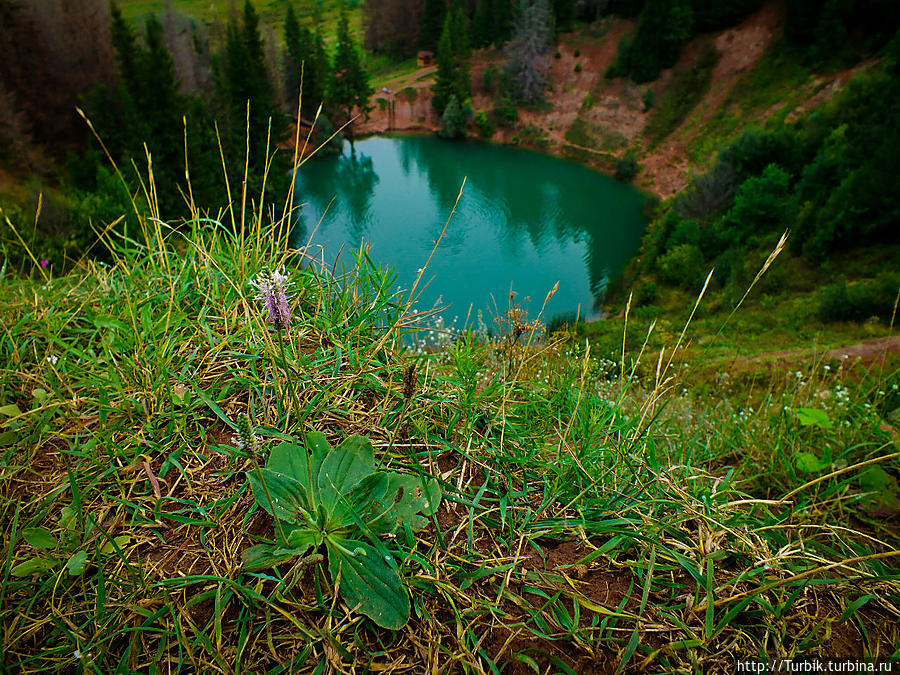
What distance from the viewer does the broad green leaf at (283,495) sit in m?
1.51

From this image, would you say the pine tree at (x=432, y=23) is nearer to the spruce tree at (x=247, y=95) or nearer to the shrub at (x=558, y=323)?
the spruce tree at (x=247, y=95)

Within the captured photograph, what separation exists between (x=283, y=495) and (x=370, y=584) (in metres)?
0.39

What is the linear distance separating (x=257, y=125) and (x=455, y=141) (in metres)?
23.5

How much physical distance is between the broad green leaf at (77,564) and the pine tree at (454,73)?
51.5 metres

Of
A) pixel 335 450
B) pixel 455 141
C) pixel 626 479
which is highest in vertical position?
pixel 335 450

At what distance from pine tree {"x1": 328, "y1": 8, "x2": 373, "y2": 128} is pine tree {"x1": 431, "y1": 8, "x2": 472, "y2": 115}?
7346mm

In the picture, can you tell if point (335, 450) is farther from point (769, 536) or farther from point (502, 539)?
point (769, 536)

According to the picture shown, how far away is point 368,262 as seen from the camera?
2594mm

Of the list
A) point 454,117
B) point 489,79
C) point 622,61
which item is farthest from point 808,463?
point 622,61

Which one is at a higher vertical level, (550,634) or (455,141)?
(550,634)

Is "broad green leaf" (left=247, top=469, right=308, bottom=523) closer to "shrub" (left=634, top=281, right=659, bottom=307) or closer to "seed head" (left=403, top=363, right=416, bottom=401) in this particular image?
"seed head" (left=403, top=363, right=416, bottom=401)

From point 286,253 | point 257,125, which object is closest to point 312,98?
point 257,125

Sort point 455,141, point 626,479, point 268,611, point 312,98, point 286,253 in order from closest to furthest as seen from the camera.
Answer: point 268,611
point 626,479
point 286,253
point 312,98
point 455,141

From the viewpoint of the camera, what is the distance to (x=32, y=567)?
1.38 m
